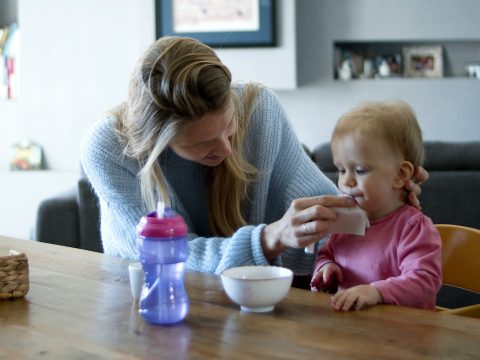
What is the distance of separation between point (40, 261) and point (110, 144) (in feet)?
1.03

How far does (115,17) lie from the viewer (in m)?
5.09

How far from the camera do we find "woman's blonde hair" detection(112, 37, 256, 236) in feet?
4.95

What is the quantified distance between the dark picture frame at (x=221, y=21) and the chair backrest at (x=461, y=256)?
11.6ft

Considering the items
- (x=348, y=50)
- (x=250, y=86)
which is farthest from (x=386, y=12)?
(x=250, y=86)

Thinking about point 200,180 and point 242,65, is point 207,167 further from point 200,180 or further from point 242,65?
point 242,65

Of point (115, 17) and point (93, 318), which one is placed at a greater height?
point (115, 17)

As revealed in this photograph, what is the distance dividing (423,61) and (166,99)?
3976 mm

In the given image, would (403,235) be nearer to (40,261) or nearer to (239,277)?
(239,277)

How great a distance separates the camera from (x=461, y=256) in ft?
5.16

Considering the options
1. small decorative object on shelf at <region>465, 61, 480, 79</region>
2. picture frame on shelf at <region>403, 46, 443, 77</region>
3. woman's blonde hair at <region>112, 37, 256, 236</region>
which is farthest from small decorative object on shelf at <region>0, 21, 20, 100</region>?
woman's blonde hair at <region>112, 37, 256, 236</region>

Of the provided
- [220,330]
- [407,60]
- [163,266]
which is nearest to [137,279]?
[163,266]

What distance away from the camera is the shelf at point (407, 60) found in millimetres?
5148

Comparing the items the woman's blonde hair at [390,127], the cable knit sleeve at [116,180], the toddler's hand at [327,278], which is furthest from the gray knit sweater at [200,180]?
the woman's blonde hair at [390,127]

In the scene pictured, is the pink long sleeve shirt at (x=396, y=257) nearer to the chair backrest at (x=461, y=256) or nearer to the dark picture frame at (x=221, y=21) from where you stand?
the chair backrest at (x=461, y=256)
